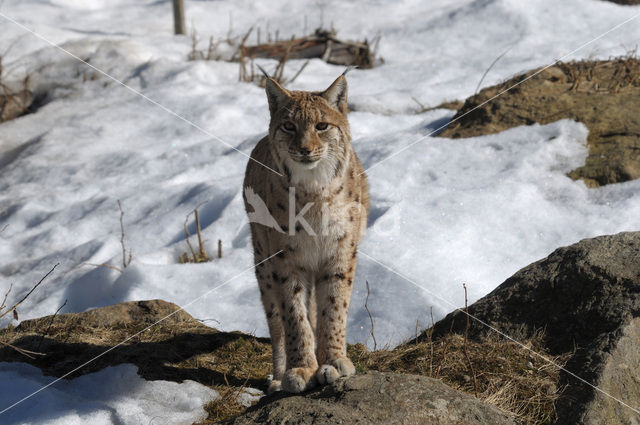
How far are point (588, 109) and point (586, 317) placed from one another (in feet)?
13.4

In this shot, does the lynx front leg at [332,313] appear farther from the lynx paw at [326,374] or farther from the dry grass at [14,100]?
the dry grass at [14,100]

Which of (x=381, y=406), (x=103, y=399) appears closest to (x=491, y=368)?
(x=381, y=406)

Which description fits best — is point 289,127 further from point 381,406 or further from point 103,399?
point 103,399

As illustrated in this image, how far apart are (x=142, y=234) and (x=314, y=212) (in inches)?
156

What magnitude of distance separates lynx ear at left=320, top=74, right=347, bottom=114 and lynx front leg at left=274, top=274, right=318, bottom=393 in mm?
1054

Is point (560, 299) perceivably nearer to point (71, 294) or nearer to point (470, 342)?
point (470, 342)

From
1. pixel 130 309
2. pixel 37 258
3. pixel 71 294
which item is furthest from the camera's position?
pixel 37 258

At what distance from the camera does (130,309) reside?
17.4 ft

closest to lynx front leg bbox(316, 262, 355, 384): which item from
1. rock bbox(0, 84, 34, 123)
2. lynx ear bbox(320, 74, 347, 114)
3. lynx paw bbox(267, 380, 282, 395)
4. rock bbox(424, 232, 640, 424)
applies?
lynx paw bbox(267, 380, 282, 395)

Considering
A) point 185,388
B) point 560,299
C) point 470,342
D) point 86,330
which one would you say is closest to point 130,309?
point 86,330

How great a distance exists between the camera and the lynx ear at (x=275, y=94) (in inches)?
158

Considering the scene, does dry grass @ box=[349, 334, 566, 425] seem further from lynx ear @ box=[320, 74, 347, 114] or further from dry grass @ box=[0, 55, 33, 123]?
dry grass @ box=[0, 55, 33, 123]

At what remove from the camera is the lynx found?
3857 mm

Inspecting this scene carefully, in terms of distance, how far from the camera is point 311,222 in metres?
3.91
